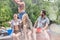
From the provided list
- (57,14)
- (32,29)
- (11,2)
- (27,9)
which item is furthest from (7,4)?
(57,14)

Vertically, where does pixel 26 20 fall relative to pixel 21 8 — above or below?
below

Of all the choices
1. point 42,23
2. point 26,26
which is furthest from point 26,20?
point 42,23

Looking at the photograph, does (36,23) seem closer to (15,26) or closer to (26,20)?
(26,20)

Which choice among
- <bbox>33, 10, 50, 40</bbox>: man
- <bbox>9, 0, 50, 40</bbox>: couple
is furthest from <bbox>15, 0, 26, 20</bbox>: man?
<bbox>33, 10, 50, 40</bbox>: man

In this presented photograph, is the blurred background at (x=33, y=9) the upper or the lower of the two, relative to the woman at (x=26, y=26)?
upper

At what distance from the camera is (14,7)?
2.47m

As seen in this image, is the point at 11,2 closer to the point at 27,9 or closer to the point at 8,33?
the point at 27,9

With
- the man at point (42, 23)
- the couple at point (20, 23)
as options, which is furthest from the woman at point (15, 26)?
the man at point (42, 23)

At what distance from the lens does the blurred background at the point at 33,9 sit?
2.47 meters

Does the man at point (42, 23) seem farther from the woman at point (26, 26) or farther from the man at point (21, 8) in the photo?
the man at point (21, 8)

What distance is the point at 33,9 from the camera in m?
2.48

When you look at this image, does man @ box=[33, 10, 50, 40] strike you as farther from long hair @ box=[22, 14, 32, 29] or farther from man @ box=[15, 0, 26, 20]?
man @ box=[15, 0, 26, 20]

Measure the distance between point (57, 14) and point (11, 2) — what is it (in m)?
0.54

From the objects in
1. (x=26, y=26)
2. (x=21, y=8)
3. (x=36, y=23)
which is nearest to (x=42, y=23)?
A: (x=36, y=23)
